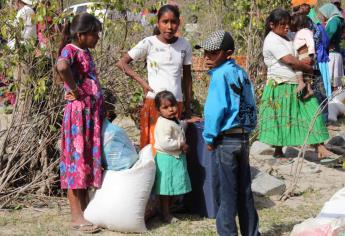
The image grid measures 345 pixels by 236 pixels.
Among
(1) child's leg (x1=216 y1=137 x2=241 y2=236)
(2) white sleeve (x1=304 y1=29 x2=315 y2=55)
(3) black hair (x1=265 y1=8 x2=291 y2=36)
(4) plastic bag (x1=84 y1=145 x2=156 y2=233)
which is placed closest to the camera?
(1) child's leg (x1=216 y1=137 x2=241 y2=236)

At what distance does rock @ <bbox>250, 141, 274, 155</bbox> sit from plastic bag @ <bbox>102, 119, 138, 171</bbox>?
2796 millimetres

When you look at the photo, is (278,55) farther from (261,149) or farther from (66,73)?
(66,73)

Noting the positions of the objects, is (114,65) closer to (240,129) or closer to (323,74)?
(240,129)

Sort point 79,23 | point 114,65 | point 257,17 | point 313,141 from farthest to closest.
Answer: point 257,17, point 313,141, point 114,65, point 79,23

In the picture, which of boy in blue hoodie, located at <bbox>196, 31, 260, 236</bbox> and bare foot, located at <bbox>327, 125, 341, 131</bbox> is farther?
bare foot, located at <bbox>327, 125, 341, 131</bbox>

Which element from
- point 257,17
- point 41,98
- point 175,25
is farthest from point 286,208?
point 257,17

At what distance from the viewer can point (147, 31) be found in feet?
26.0

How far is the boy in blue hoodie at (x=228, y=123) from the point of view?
14.4 ft

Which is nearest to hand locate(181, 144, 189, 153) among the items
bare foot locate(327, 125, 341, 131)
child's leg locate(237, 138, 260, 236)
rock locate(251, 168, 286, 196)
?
child's leg locate(237, 138, 260, 236)

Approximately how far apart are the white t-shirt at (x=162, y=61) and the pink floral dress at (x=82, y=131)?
63cm

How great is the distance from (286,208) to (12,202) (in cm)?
219

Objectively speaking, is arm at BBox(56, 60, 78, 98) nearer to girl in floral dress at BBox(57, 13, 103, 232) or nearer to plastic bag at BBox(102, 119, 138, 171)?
girl in floral dress at BBox(57, 13, 103, 232)

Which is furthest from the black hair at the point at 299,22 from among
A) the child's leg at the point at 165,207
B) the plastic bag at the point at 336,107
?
the child's leg at the point at 165,207

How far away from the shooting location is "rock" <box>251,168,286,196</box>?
592 centimetres
